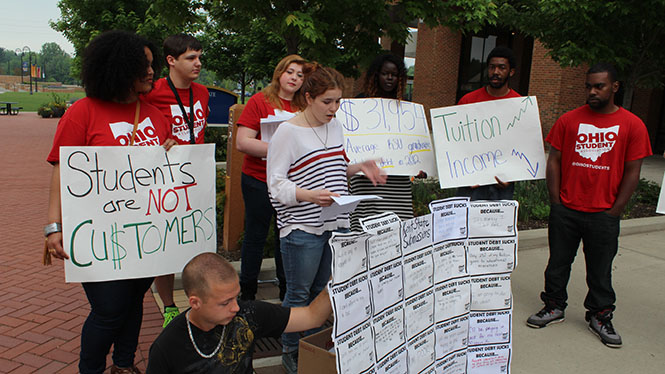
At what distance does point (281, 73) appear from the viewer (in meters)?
3.48

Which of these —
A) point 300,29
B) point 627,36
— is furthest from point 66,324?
point 627,36

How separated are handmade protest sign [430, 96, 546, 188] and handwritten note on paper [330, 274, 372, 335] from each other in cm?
166

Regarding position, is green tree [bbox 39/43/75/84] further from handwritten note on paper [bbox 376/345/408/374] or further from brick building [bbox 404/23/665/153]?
handwritten note on paper [bbox 376/345/408/374]

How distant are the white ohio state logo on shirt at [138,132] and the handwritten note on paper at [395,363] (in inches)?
62.9

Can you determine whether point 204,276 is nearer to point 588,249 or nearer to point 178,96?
point 178,96

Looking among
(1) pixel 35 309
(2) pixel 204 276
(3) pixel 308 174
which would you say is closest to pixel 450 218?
(3) pixel 308 174

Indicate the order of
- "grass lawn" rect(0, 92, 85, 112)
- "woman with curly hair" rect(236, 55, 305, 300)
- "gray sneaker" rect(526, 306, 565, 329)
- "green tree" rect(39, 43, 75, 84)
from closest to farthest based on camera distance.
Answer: "woman with curly hair" rect(236, 55, 305, 300)
"gray sneaker" rect(526, 306, 565, 329)
"grass lawn" rect(0, 92, 85, 112)
"green tree" rect(39, 43, 75, 84)

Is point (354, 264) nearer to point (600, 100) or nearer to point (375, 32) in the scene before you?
point (600, 100)

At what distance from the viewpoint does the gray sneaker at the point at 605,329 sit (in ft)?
12.4

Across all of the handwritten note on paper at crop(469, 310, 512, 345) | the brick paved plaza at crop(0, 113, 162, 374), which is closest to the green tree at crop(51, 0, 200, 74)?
the brick paved plaza at crop(0, 113, 162, 374)

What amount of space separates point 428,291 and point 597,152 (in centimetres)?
183

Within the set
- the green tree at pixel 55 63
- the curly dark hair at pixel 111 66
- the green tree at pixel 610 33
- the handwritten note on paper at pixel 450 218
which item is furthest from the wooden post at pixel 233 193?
the green tree at pixel 55 63

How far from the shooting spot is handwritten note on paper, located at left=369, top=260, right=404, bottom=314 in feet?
7.64

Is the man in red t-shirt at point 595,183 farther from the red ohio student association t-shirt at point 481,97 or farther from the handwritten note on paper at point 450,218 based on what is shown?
the handwritten note on paper at point 450,218
